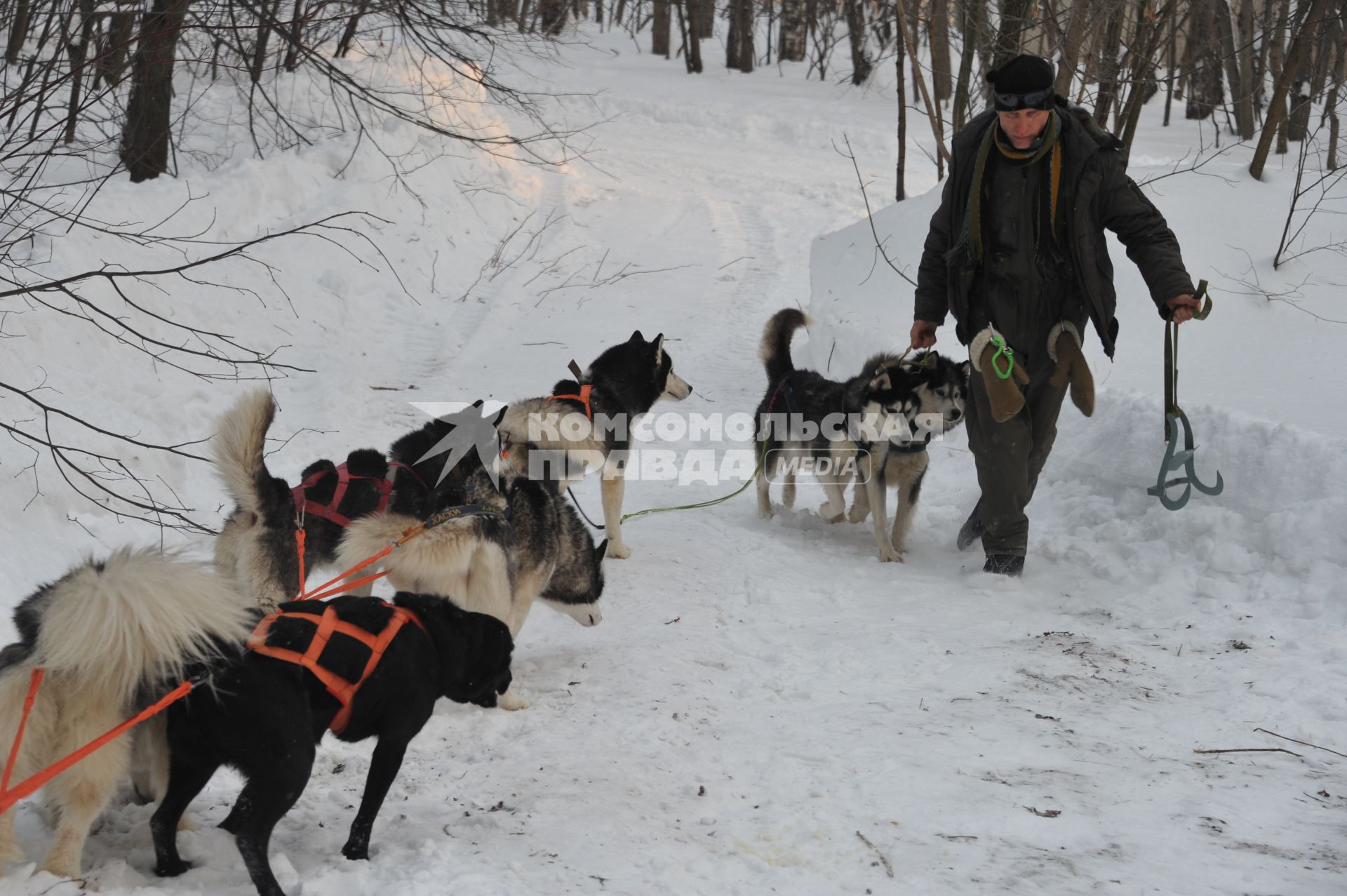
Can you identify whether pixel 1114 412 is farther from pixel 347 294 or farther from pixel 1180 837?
pixel 347 294

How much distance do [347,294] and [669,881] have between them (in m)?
7.87

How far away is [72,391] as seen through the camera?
6.08 meters

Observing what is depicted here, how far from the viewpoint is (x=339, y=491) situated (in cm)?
389

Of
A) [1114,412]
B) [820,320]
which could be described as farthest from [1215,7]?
[1114,412]

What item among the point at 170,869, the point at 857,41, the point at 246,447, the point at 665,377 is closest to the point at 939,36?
the point at 665,377

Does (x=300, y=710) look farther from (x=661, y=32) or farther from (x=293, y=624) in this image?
(x=661, y=32)

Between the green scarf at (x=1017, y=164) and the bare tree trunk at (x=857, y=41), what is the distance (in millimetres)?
20834

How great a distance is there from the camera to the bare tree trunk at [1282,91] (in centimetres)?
727

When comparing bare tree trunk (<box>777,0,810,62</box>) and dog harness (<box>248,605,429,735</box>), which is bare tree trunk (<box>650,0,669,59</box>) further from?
dog harness (<box>248,605,429,735</box>)

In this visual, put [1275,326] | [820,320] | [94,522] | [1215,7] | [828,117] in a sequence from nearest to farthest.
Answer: [94,522] → [1275,326] → [820,320] → [1215,7] → [828,117]

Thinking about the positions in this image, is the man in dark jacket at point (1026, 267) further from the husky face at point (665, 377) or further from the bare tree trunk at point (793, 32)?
the bare tree trunk at point (793, 32)

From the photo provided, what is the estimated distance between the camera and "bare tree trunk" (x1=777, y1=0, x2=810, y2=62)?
26.3 m

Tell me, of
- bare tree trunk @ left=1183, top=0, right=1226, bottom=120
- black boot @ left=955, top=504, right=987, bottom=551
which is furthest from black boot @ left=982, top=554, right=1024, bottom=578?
bare tree trunk @ left=1183, top=0, right=1226, bottom=120

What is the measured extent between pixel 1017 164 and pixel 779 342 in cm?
205
